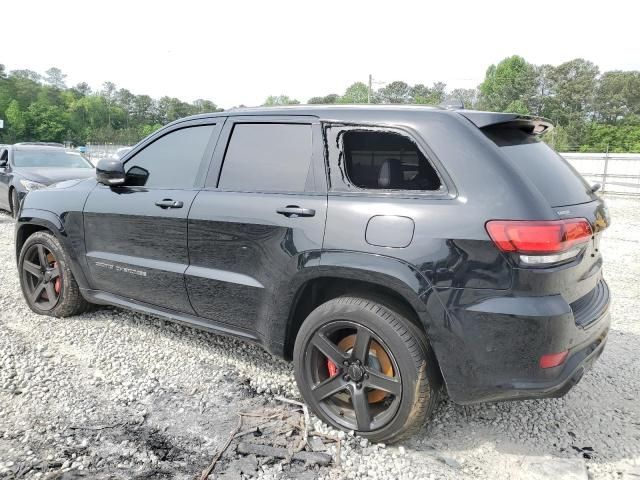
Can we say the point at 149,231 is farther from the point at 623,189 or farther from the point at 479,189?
the point at 623,189

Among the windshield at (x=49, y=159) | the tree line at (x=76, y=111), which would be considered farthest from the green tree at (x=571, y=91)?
the windshield at (x=49, y=159)

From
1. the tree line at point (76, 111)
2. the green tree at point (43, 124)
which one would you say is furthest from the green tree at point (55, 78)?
the green tree at point (43, 124)

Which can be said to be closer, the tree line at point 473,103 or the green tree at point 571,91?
the tree line at point 473,103

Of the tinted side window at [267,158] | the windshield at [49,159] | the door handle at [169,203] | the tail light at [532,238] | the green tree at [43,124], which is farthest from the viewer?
the green tree at [43,124]

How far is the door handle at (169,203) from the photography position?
10.8 ft

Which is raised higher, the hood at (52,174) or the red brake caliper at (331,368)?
the hood at (52,174)

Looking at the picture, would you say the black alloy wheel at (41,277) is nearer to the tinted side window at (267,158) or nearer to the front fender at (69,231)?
the front fender at (69,231)

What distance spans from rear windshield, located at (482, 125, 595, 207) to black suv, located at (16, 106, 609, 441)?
0.6 inches

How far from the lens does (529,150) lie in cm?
258

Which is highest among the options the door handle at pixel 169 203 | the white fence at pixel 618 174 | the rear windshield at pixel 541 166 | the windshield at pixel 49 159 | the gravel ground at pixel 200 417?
the rear windshield at pixel 541 166

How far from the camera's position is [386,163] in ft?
8.52

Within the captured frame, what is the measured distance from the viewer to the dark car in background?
30.3 ft

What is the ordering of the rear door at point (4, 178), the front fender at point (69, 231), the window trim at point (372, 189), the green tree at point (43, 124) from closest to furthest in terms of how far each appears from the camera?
the window trim at point (372, 189) → the front fender at point (69, 231) → the rear door at point (4, 178) → the green tree at point (43, 124)

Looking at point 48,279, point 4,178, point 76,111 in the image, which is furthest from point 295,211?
point 76,111
